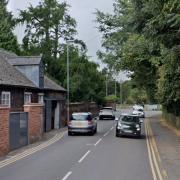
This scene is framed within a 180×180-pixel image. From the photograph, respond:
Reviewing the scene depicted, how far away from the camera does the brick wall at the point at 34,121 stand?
2827cm

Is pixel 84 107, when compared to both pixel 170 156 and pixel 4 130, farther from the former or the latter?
pixel 170 156

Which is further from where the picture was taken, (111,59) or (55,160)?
(111,59)

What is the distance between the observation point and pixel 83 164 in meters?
18.8

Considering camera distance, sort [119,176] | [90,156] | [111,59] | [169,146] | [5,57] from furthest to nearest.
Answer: [111,59], [5,57], [169,146], [90,156], [119,176]

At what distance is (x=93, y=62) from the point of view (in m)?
65.8

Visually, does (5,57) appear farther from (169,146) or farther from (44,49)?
(44,49)

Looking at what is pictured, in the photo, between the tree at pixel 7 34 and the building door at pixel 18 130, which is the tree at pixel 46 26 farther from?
the building door at pixel 18 130

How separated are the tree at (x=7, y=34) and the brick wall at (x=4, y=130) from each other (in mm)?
35041

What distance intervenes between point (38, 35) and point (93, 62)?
8691 mm

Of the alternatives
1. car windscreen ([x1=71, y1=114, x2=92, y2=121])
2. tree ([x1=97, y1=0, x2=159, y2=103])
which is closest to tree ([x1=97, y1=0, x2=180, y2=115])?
tree ([x1=97, y1=0, x2=159, y2=103])

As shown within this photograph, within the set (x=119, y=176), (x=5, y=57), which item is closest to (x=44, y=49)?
(x=5, y=57)

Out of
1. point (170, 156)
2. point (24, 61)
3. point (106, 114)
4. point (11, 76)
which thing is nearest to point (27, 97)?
point (11, 76)

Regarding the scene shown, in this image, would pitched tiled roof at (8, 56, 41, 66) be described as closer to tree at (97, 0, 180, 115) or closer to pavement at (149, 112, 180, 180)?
tree at (97, 0, 180, 115)

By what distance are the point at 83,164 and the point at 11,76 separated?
16839 millimetres
